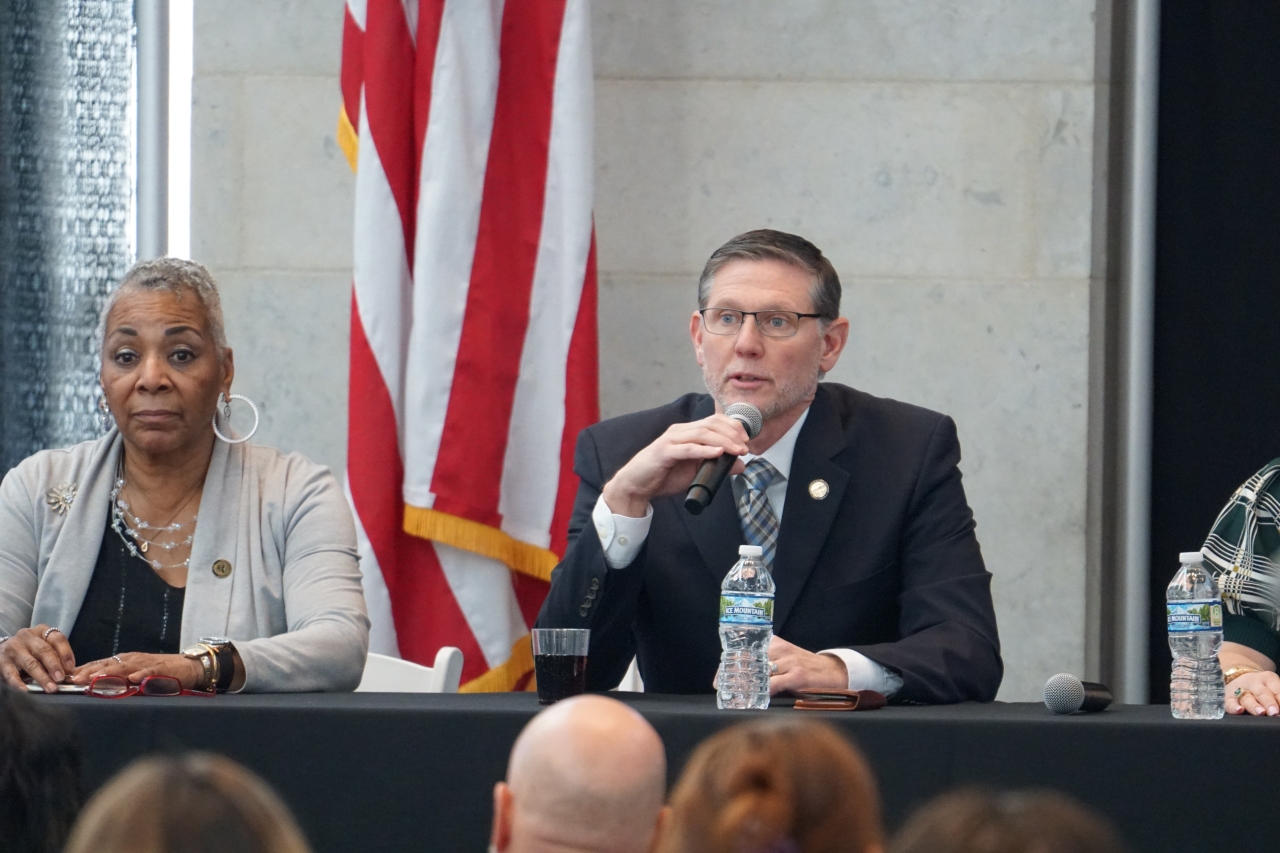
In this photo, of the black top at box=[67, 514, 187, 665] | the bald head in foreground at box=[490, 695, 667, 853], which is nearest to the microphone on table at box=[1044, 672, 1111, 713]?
the bald head in foreground at box=[490, 695, 667, 853]

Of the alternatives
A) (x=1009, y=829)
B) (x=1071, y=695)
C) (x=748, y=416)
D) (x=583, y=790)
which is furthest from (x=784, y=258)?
(x=1009, y=829)

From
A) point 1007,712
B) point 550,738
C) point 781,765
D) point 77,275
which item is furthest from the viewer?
point 77,275

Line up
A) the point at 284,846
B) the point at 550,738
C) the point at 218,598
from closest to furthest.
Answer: the point at 284,846
the point at 550,738
the point at 218,598

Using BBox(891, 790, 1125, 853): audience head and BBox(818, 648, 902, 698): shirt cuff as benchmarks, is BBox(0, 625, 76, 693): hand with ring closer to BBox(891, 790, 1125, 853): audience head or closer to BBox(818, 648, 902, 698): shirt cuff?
BBox(818, 648, 902, 698): shirt cuff

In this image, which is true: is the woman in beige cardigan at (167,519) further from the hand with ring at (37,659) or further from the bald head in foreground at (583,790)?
the bald head in foreground at (583,790)

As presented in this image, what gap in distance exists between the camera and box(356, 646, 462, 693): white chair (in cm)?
312

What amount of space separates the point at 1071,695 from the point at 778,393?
36.0 inches

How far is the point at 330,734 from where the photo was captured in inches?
81.8

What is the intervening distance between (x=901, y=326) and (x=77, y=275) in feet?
7.47

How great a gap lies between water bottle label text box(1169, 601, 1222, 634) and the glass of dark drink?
90cm

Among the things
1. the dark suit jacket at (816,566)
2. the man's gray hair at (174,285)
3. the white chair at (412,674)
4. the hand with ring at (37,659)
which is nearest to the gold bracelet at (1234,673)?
the dark suit jacket at (816,566)

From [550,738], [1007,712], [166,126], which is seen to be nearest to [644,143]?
[166,126]

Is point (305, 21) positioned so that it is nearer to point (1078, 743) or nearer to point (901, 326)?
point (901, 326)

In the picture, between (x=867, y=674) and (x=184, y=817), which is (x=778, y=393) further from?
(x=184, y=817)
